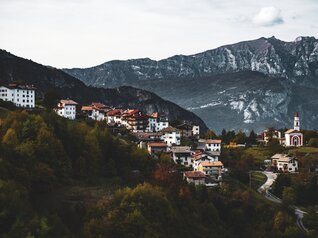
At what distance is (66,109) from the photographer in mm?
92812

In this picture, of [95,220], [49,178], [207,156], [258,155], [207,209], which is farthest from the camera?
[258,155]

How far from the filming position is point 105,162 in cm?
6669

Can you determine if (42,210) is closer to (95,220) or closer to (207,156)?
(95,220)

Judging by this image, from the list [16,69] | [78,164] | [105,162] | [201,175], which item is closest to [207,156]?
[201,175]

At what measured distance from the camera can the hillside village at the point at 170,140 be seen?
77.8 m

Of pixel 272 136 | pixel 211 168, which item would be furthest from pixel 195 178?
pixel 272 136

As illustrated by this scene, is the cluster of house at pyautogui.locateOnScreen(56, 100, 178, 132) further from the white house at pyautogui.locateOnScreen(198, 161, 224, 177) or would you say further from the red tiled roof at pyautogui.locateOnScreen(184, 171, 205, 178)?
the red tiled roof at pyautogui.locateOnScreen(184, 171, 205, 178)

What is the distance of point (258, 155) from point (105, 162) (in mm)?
43986

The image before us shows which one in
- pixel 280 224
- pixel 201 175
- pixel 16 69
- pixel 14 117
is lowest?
pixel 280 224

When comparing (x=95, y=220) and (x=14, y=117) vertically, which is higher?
(x=14, y=117)

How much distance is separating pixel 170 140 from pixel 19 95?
2671 centimetres

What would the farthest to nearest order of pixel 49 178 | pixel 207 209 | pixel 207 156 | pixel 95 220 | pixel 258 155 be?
pixel 258 155 < pixel 207 156 < pixel 207 209 < pixel 49 178 < pixel 95 220

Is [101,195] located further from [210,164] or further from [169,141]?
[169,141]

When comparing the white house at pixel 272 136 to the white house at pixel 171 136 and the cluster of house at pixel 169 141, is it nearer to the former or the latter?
the cluster of house at pixel 169 141
